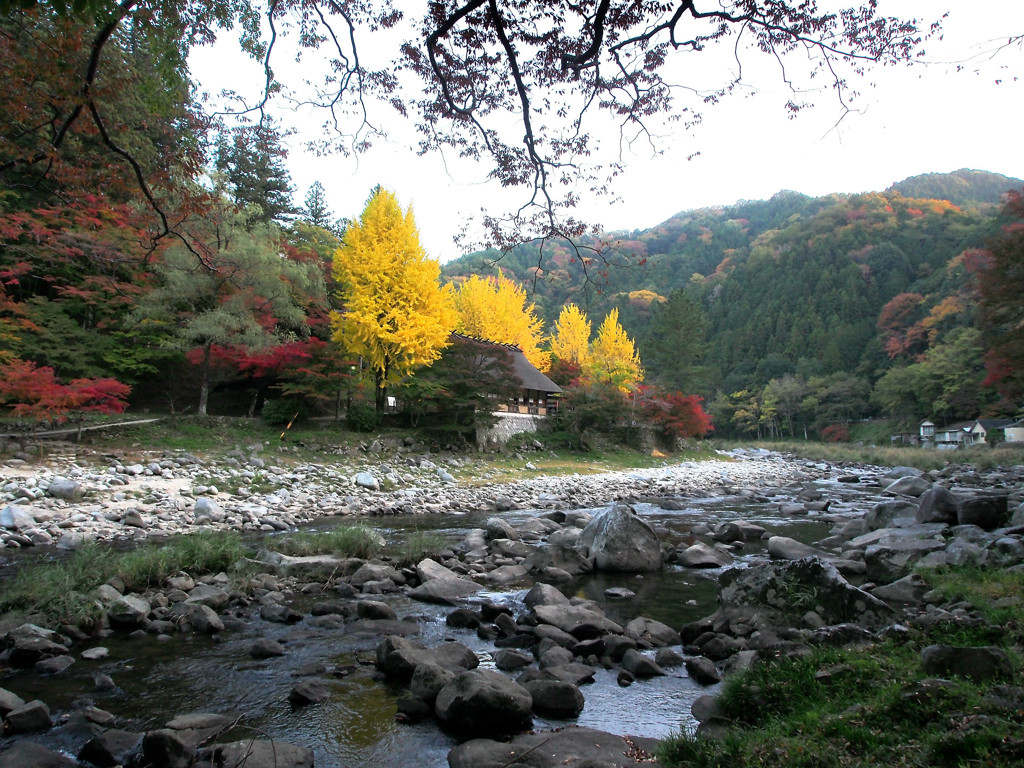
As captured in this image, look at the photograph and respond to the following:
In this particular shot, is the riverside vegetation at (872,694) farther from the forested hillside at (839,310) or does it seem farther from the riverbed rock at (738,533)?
the forested hillside at (839,310)

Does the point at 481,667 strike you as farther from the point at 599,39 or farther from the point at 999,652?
the point at 599,39

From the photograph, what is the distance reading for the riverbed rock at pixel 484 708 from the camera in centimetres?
337

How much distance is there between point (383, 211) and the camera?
778 inches

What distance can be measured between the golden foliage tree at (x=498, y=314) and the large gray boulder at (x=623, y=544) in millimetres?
23269

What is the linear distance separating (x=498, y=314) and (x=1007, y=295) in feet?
74.5

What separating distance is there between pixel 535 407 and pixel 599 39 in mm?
25511

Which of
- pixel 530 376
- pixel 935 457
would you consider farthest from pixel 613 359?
pixel 935 457

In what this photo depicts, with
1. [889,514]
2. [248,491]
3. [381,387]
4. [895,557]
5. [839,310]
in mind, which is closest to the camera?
[895,557]

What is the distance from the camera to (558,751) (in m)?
3.00

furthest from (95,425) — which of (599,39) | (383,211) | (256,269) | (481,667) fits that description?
(599,39)

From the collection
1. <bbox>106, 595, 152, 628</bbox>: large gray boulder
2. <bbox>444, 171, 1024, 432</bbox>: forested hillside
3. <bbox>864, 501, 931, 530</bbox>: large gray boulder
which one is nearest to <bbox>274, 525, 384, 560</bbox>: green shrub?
<bbox>106, 595, 152, 628</bbox>: large gray boulder

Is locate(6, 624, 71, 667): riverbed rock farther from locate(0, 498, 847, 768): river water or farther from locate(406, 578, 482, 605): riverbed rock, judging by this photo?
locate(406, 578, 482, 605): riverbed rock

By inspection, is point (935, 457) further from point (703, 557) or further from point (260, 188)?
point (260, 188)

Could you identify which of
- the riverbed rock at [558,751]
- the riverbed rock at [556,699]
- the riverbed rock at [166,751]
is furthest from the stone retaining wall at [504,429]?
the riverbed rock at [166,751]
